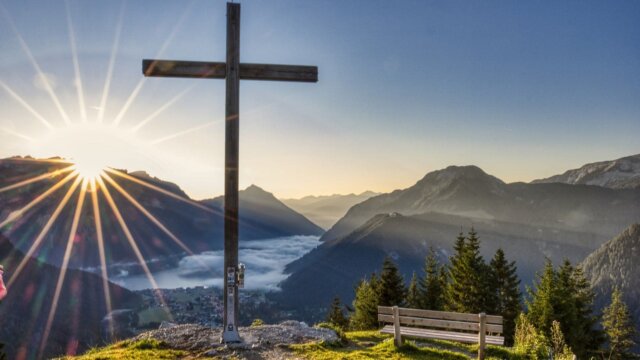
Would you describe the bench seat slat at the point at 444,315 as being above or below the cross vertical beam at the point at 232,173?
below

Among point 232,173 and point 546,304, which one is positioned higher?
point 232,173

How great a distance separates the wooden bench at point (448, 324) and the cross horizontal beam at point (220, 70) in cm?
763

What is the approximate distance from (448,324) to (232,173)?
7709 millimetres

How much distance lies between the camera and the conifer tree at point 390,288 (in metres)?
45.5

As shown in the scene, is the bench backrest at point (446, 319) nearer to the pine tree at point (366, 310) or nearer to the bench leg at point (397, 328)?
the bench leg at point (397, 328)

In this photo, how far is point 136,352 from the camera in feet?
37.1

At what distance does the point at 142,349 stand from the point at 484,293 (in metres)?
39.9

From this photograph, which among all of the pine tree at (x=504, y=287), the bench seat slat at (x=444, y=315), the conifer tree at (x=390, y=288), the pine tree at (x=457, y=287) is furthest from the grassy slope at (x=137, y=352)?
the pine tree at (x=504, y=287)

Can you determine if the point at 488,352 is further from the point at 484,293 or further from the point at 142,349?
the point at 484,293

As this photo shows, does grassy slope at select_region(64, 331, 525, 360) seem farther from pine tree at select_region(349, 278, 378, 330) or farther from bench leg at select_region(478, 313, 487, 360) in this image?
pine tree at select_region(349, 278, 378, 330)

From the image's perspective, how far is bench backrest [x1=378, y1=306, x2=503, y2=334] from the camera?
11.9 metres

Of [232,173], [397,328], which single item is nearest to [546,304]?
[397,328]

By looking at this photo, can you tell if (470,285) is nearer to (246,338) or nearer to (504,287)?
(504,287)

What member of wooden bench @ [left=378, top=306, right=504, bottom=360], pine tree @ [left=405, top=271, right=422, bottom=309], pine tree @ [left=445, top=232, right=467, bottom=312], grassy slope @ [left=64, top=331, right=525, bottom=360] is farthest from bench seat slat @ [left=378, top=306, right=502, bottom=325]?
pine tree @ [left=405, top=271, right=422, bottom=309]
